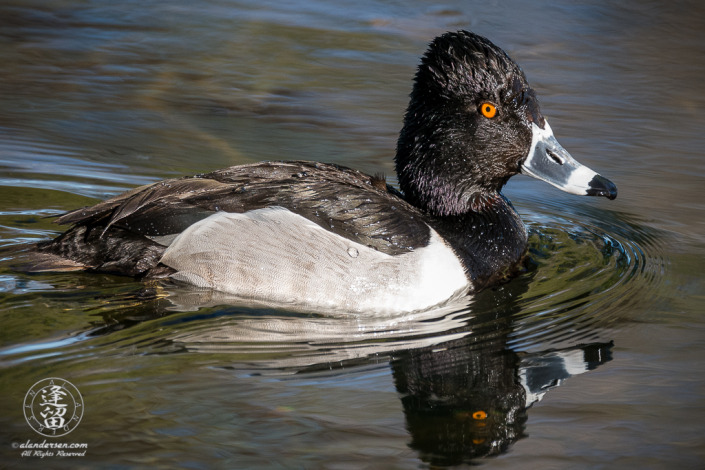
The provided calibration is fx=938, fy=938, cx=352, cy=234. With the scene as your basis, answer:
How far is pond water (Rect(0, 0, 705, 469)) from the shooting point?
14.1ft

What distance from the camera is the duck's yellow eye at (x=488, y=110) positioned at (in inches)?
238

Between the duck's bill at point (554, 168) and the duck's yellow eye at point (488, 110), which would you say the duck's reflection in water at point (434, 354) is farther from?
the duck's yellow eye at point (488, 110)

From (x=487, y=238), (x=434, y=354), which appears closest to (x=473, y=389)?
(x=434, y=354)

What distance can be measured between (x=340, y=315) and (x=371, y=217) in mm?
623

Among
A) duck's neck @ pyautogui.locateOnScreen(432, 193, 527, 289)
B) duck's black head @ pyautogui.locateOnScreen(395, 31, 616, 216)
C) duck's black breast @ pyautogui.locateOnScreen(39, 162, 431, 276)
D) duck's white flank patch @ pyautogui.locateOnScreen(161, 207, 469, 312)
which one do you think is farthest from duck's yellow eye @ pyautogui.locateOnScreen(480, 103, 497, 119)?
duck's white flank patch @ pyautogui.locateOnScreen(161, 207, 469, 312)

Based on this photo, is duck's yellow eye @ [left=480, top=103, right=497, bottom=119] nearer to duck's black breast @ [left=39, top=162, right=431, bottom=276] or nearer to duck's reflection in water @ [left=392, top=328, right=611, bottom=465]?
duck's black breast @ [left=39, top=162, right=431, bottom=276]

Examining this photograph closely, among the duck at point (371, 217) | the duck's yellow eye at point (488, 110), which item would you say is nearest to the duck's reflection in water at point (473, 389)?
the duck at point (371, 217)

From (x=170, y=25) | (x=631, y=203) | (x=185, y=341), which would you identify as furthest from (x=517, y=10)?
(x=185, y=341)

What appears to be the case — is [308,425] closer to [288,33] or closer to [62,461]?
[62,461]

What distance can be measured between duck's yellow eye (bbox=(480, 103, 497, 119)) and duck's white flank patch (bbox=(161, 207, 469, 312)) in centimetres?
101

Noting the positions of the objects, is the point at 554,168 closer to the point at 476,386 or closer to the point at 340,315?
the point at 340,315

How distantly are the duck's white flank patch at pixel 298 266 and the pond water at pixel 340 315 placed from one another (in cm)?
12

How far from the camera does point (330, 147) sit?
8.51 m
